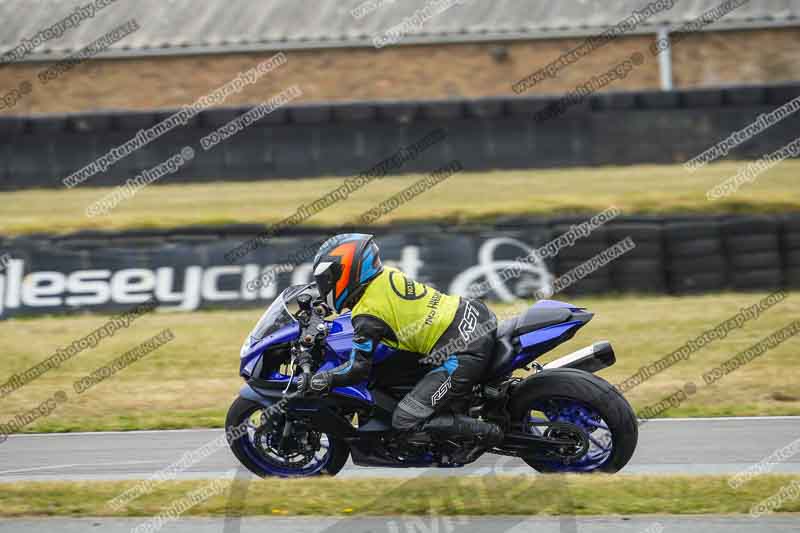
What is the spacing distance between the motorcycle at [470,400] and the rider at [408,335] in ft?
0.38

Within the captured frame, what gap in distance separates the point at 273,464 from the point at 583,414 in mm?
2053

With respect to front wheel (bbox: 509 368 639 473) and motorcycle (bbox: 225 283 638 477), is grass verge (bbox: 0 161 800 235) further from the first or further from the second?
front wheel (bbox: 509 368 639 473)

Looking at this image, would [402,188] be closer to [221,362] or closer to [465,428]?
[221,362]

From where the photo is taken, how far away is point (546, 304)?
6.83m

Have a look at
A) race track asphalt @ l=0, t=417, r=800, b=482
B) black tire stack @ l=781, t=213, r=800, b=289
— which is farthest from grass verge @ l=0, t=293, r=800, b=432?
race track asphalt @ l=0, t=417, r=800, b=482

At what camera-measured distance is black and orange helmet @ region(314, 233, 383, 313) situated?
21.3 ft

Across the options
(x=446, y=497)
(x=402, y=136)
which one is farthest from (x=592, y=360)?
(x=402, y=136)

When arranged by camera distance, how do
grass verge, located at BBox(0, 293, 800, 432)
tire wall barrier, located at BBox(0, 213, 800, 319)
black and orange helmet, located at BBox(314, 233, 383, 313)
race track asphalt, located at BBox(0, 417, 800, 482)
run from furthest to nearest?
tire wall barrier, located at BBox(0, 213, 800, 319) → grass verge, located at BBox(0, 293, 800, 432) → race track asphalt, located at BBox(0, 417, 800, 482) → black and orange helmet, located at BBox(314, 233, 383, 313)

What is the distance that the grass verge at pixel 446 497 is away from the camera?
5.91 meters

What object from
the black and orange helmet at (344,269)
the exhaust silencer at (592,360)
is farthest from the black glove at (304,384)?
the exhaust silencer at (592,360)

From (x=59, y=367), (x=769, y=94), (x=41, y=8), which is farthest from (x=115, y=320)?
(x=41, y=8)

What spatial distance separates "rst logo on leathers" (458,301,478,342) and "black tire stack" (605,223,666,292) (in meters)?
6.86

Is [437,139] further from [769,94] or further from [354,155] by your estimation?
[769,94]

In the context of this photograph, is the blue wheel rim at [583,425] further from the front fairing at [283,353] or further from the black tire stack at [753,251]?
the black tire stack at [753,251]
